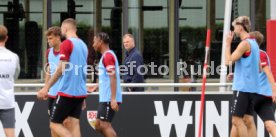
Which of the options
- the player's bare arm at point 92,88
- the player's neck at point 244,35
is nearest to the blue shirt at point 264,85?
the player's neck at point 244,35

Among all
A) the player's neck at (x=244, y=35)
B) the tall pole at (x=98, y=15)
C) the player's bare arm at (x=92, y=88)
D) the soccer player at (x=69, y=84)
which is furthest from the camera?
the tall pole at (x=98, y=15)

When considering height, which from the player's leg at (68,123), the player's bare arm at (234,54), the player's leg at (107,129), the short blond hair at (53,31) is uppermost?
the short blond hair at (53,31)

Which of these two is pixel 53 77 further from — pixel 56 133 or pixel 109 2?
pixel 109 2

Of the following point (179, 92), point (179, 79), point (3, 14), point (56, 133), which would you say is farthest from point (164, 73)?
point (56, 133)

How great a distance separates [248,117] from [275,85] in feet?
1.96

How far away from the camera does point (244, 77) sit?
34.4ft

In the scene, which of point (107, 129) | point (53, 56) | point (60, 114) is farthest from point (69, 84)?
point (107, 129)

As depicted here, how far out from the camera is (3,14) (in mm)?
17016

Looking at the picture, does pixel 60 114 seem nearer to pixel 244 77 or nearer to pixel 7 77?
pixel 7 77

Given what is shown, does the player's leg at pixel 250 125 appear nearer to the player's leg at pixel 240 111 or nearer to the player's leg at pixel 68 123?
the player's leg at pixel 240 111

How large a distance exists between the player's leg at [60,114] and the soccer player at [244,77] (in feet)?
7.37

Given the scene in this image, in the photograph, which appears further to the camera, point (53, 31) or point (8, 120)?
point (53, 31)

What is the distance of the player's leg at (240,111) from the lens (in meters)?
10.4

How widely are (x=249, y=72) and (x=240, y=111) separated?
1.78 ft
